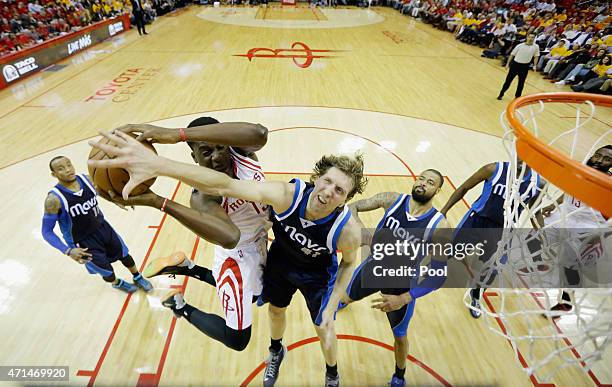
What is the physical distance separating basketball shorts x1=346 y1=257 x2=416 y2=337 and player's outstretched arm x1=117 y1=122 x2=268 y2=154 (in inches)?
60.2

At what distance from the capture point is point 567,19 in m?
14.7

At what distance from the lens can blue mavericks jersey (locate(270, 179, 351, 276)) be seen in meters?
2.13

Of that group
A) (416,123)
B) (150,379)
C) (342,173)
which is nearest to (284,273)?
(342,173)

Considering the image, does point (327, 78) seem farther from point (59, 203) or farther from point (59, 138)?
point (59, 203)

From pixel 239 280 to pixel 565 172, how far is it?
2053mm

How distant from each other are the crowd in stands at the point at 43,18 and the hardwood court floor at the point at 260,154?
4.95 feet

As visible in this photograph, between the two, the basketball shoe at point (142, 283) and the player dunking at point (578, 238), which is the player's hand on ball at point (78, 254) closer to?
the basketball shoe at point (142, 283)

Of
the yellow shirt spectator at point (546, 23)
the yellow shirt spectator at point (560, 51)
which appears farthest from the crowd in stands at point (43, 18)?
the yellow shirt spectator at point (546, 23)

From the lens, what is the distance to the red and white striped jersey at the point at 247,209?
2299 millimetres

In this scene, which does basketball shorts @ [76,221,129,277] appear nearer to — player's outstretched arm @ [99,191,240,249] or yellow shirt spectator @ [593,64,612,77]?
player's outstretched arm @ [99,191,240,249]

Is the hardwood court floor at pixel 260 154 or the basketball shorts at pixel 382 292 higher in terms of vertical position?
the basketball shorts at pixel 382 292

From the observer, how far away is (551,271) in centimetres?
270

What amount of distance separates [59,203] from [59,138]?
4.50m

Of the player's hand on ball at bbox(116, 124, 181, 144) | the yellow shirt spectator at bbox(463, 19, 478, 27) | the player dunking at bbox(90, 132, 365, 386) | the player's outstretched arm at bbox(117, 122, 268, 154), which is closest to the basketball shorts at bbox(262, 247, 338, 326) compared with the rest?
the player dunking at bbox(90, 132, 365, 386)
